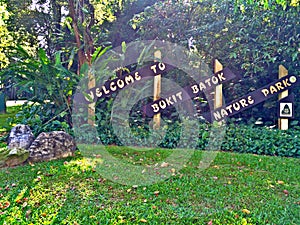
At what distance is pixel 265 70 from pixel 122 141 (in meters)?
2.87

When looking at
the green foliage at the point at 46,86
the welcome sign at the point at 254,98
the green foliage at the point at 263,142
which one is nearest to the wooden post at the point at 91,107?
the green foliage at the point at 46,86

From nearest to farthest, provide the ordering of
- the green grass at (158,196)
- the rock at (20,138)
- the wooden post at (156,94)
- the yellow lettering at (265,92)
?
the green grass at (158,196) < the rock at (20,138) < the yellow lettering at (265,92) < the wooden post at (156,94)

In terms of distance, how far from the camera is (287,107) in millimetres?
4254

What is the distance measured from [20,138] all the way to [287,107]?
391 centimetres

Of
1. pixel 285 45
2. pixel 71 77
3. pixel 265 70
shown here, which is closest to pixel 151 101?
pixel 71 77

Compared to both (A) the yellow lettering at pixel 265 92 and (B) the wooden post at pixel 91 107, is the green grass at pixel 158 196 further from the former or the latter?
(A) the yellow lettering at pixel 265 92

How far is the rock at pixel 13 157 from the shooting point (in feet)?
10.3

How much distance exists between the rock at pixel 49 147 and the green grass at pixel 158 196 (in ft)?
0.66

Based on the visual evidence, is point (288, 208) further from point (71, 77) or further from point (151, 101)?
point (71, 77)

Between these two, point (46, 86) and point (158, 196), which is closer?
point (158, 196)

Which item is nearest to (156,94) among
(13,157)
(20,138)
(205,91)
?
(205,91)

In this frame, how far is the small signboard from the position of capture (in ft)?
13.9

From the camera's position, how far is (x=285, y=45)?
4.66 m

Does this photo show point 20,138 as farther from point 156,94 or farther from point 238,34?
point 238,34
